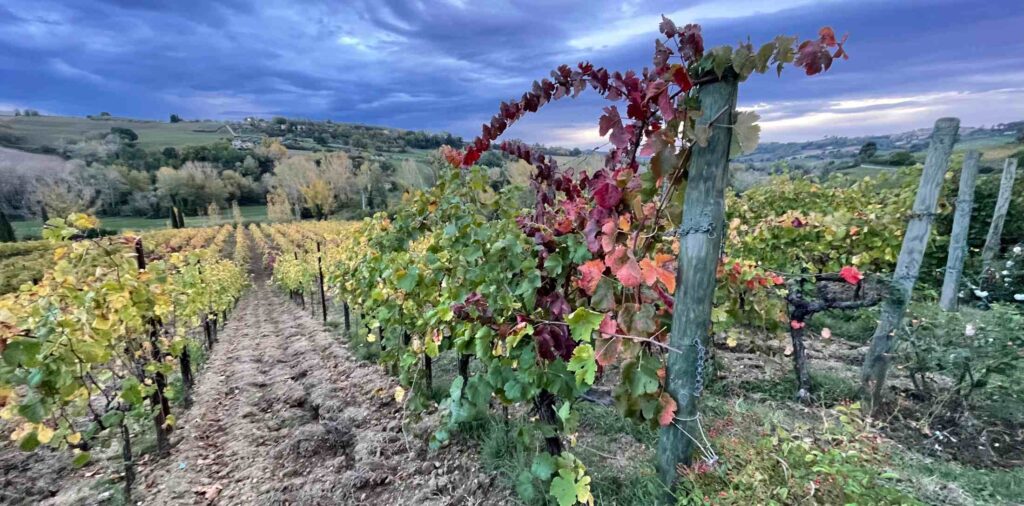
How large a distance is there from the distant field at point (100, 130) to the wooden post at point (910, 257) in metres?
107

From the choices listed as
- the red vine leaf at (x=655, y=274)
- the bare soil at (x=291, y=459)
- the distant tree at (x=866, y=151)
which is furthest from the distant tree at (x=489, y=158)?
the distant tree at (x=866, y=151)

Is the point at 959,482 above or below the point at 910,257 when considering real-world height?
below

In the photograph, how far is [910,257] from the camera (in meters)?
3.09

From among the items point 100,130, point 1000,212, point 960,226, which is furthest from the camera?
point 100,130

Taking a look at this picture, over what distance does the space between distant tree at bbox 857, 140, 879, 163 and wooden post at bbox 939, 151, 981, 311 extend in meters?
8.50

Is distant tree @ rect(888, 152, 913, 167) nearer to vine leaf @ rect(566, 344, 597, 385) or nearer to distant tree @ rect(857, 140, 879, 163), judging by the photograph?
distant tree @ rect(857, 140, 879, 163)

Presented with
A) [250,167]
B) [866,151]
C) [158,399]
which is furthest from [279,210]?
[866,151]

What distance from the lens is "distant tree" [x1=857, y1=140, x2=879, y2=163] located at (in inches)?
503

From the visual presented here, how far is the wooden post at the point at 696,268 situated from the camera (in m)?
1.47

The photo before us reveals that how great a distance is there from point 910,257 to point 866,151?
14.8 m

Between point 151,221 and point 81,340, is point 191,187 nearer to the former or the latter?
point 151,221

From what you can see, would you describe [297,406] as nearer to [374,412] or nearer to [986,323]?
[374,412]

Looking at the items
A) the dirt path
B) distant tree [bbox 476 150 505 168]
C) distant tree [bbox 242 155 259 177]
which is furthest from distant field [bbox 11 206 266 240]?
distant tree [bbox 476 150 505 168]

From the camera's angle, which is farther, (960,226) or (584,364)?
(960,226)
